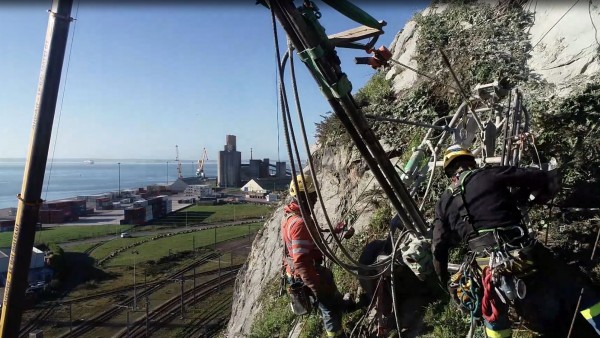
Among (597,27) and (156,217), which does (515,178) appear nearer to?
(597,27)

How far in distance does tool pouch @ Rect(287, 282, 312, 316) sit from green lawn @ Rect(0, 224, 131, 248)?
5129 centimetres

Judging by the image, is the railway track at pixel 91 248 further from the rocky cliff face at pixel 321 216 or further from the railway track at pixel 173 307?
the rocky cliff face at pixel 321 216

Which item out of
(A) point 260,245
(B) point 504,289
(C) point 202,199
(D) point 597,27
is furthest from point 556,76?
(C) point 202,199

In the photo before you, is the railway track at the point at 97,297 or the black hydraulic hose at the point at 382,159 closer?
the black hydraulic hose at the point at 382,159

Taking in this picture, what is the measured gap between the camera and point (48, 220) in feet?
210

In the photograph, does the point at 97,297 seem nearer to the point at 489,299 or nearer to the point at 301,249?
the point at 301,249

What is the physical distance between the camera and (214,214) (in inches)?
2751

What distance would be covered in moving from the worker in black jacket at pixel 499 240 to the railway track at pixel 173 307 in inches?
1128

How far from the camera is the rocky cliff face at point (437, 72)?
7.42m

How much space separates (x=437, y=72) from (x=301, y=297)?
6261 mm

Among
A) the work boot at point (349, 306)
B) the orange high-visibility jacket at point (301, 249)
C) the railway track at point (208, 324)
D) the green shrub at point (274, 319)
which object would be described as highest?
the orange high-visibility jacket at point (301, 249)

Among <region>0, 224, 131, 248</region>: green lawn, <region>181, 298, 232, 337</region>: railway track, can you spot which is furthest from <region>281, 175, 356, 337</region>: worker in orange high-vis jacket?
<region>0, 224, 131, 248</region>: green lawn

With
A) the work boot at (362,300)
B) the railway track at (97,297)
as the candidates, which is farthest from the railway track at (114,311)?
the work boot at (362,300)

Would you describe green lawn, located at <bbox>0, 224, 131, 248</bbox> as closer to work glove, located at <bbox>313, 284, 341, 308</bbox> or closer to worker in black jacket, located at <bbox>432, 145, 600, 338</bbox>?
work glove, located at <bbox>313, 284, 341, 308</bbox>
